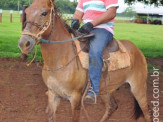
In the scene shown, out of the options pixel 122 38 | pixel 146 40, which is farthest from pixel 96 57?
pixel 146 40

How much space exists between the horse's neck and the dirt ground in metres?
1.90

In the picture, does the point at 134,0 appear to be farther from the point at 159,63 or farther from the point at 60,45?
the point at 60,45

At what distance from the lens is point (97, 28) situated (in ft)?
19.5

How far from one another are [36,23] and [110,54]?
159 cm

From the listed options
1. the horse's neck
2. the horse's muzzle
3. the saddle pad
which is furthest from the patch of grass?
the horse's muzzle

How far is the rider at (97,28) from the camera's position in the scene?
222 inches

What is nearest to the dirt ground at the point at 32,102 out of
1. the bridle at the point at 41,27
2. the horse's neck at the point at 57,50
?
the horse's neck at the point at 57,50

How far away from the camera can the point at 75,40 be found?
5.77 m

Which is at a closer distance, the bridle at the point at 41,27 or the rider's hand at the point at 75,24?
the bridle at the point at 41,27

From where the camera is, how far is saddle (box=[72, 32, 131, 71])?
223 inches

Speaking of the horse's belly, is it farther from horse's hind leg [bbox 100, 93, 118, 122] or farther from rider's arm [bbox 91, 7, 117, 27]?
horse's hind leg [bbox 100, 93, 118, 122]

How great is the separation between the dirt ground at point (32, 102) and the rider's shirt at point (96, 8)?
2.12 metres

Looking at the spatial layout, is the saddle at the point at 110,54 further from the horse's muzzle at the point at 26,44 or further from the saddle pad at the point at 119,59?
the horse's muzzle at the point at 26,44

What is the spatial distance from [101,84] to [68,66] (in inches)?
31.5
